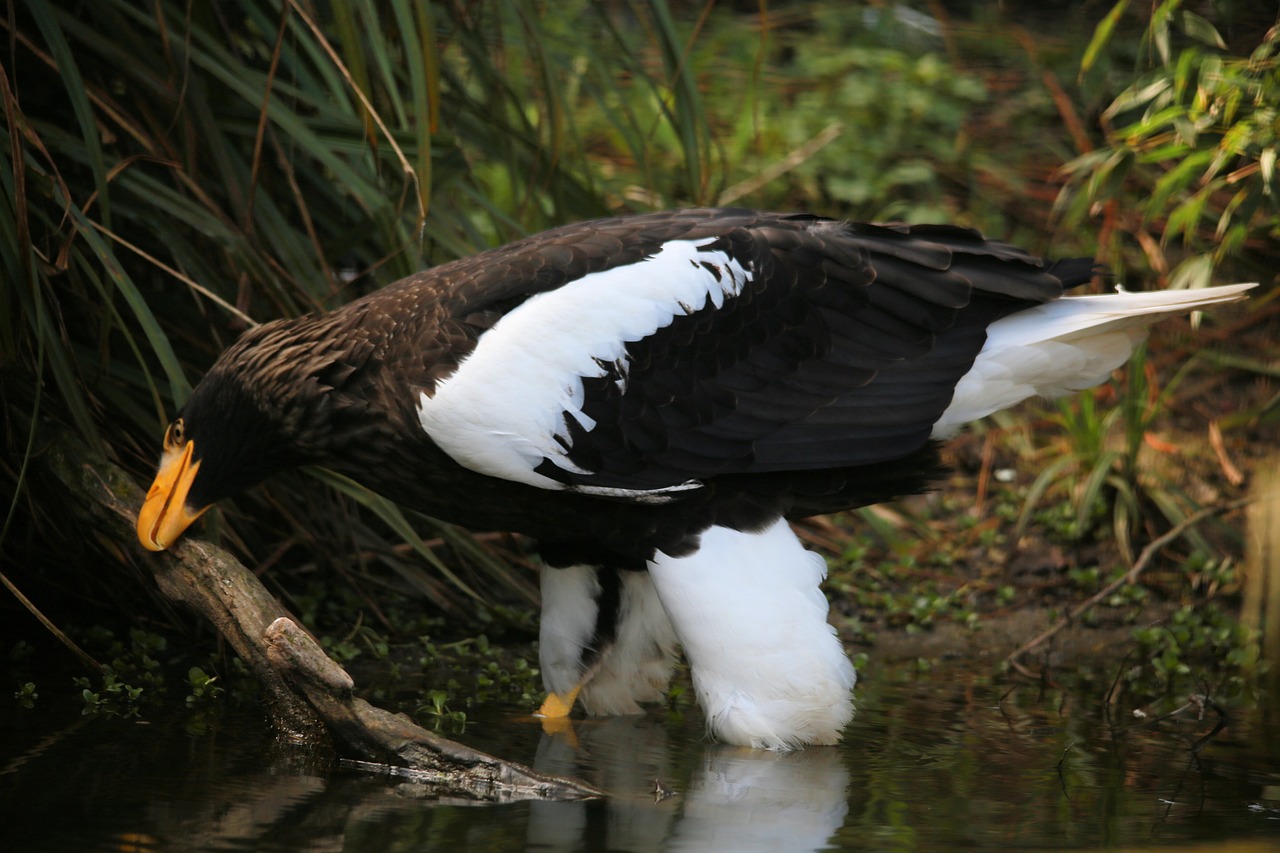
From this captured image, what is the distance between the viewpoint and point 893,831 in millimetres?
2570

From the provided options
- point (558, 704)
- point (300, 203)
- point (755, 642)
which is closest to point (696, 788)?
point (755, 642)

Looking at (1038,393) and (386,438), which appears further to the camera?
(1038,393)

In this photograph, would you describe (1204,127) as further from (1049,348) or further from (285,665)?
(285,665)

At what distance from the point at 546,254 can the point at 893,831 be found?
1536 mm

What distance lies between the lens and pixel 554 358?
3229mm

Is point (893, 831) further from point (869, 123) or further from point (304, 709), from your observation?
point (869, 123)

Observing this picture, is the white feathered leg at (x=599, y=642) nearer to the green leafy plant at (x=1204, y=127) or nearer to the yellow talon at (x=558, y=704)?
the yellow talon at (x=558, y=704)

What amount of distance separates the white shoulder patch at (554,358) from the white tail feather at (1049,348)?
66 centimetres

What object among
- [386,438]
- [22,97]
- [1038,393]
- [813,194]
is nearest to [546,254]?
[386,438]

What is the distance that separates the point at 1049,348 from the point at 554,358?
4.12 feet

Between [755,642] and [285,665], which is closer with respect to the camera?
[285,665]

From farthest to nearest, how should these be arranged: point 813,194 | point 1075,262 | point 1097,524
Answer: point 813,194 → point 1097,524 → point 1075,262

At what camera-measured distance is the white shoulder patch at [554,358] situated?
3.13 meters

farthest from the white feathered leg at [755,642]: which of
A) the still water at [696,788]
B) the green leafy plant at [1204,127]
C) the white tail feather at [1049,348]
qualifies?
the green leafy plant at [1204,127]
